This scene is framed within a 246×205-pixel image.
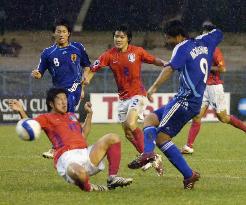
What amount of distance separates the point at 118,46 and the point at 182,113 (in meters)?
3.33

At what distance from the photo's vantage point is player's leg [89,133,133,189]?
9.65 m

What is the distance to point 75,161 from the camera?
9.44 meters

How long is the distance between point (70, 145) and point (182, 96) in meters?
1.68

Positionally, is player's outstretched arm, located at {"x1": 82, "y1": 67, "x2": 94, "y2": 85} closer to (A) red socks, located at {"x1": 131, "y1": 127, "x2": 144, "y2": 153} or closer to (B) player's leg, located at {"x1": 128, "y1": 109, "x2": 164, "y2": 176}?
(A) red socks, located at {"x1": 131, "y1": 127, "x2": 144, "y2": 153}

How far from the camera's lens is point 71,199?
940 cm

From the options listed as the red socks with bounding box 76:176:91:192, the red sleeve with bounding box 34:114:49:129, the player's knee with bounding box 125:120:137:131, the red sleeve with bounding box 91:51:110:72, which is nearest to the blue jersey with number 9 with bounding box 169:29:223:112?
the red socks with bounding box 76:176:91:192

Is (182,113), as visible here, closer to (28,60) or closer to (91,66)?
(91,66)

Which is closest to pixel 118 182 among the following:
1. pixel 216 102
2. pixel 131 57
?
pixel 131 57

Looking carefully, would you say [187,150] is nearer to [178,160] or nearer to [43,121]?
[178,160]

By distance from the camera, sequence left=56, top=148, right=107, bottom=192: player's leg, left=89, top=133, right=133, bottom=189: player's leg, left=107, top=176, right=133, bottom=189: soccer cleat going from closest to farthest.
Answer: left=56, top=148, right=107, bottom=192: player's leg → left=89, top=133, right=133, bottom=189: player's leg → left=107, top=176, right=133, bottom=189: soccer cleat

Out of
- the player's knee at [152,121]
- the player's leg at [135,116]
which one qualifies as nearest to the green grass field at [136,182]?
the player's leg at [135,116]

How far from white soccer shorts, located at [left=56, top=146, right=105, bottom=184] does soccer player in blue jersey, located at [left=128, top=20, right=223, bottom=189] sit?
0.93 metres

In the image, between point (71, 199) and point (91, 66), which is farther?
point (91, 66)

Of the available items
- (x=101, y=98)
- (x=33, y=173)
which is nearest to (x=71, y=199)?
(x=33, y=173)
